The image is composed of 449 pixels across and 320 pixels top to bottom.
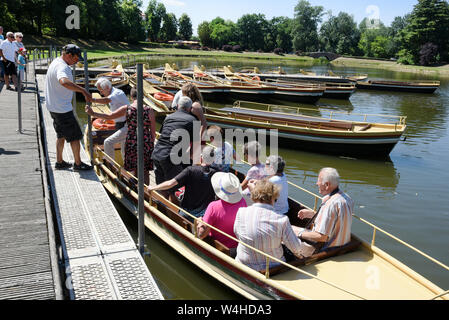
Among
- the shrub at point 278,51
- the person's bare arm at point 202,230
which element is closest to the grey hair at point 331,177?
the person's bare arm at point 202,230

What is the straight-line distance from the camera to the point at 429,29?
233ft

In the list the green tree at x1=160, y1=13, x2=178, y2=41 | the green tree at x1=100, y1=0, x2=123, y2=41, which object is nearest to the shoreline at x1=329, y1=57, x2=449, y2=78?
the green tree at x1=100, y1=0, x2=123, y2=41

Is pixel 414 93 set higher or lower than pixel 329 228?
higher

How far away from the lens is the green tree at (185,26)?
138625 mm

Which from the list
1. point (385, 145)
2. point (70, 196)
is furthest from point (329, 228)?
point (385, 145)

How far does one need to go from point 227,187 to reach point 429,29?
272 feet

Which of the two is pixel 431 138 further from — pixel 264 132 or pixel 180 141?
pixel 180 141

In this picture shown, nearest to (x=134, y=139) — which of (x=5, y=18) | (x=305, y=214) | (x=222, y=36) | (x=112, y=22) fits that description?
(x=305, y=214)

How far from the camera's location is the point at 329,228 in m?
4.99

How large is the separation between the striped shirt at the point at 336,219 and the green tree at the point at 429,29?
79.7 meters

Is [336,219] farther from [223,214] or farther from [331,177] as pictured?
[223,214]

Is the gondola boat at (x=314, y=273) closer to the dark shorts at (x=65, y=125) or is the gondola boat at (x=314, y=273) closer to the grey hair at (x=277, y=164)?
the grey hair at (x=277, y=164)
